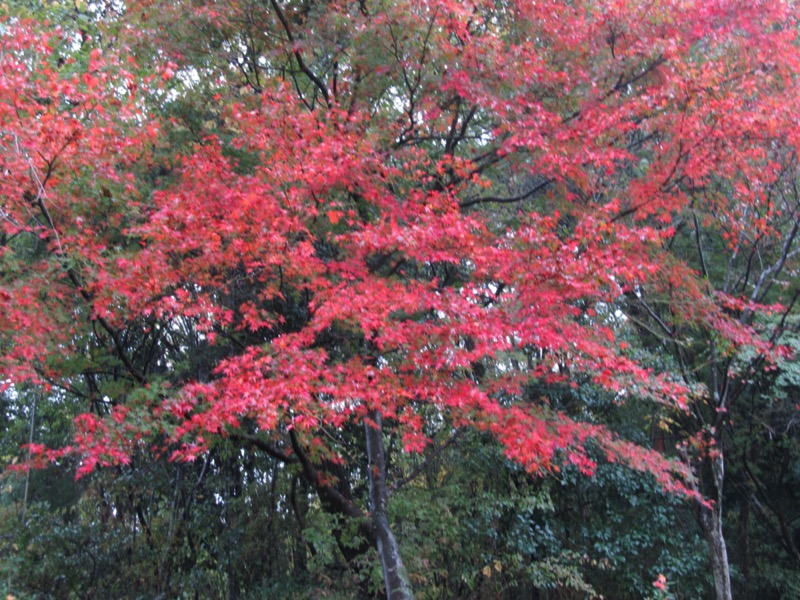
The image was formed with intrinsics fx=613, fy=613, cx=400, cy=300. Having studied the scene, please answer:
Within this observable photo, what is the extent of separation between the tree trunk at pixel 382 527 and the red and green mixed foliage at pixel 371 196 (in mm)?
479

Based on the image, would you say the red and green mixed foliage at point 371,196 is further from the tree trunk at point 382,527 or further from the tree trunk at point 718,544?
the tree trunk at point 718,544

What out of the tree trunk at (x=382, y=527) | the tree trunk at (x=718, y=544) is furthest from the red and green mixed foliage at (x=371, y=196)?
the tree trunk at (x=718, y=544)

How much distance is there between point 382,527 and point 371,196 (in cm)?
354

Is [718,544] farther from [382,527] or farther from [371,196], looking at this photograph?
[371,196]

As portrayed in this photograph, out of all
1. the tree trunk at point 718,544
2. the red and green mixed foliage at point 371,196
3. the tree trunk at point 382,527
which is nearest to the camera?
the red and green mixed foliage at point 371,196

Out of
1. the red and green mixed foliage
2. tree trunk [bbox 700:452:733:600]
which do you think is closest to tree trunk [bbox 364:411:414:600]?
the red and green mixed foliage

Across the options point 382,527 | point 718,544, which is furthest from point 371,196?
point 718,544

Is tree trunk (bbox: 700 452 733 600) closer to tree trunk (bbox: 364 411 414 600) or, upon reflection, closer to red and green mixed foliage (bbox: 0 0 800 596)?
red and green mixed foliage (bbox: 0 0 800 596)

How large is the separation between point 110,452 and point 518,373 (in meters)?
4.49

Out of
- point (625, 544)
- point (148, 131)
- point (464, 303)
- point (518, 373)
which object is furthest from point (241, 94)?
point (625, 544)

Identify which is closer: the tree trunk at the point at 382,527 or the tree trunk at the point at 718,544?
the tree trunk at the point at 382,527

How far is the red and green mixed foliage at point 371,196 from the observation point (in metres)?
5.30

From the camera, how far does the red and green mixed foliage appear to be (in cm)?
530

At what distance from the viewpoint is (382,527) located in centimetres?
658
